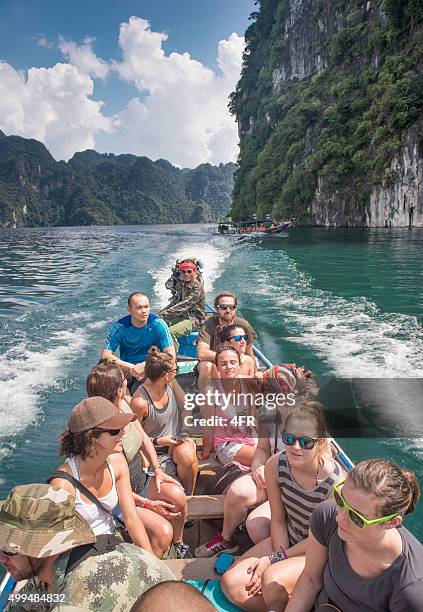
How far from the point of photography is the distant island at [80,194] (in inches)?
5177

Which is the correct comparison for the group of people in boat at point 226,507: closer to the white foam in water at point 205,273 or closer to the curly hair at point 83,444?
the curly hair at point 83,444

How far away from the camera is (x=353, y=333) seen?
28.4 feet

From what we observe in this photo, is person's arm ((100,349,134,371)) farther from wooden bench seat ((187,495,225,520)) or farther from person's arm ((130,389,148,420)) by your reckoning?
wooden bench seat ((187,495,225,520))

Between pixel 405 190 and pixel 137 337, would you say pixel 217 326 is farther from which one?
pixel 405 190

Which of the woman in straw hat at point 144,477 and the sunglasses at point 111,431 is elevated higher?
the sunglasses at point 111,431

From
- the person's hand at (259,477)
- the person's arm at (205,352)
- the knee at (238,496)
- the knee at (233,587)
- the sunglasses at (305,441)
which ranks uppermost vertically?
the sunglasses at (305,441)

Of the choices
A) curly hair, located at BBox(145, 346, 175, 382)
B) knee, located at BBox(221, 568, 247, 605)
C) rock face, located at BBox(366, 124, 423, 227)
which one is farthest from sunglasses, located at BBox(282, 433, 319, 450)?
rock face, located at BBox(366, 124, 423, 227)

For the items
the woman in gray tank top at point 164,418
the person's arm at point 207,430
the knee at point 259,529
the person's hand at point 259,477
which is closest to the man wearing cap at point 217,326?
the person's arm at point 207,430

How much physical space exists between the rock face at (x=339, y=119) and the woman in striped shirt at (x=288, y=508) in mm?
30828

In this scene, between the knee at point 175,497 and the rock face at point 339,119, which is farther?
the rock face at point 339,119

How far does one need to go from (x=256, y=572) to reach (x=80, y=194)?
144m

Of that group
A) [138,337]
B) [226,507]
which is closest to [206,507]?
[226,507]

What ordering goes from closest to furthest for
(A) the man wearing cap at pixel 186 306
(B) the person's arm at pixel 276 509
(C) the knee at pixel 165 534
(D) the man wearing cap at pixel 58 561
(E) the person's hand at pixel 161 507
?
1. (D) the man wearing cap at pixel 58 561
2. (B) the person's arm at pixel 276 509
3. (C) the knee at pixel 165 534
4. (E) the person's hand at pixel 161 507
5. (A) the man wearing cap at pixel 186 306

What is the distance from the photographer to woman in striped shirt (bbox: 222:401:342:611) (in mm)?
2145
